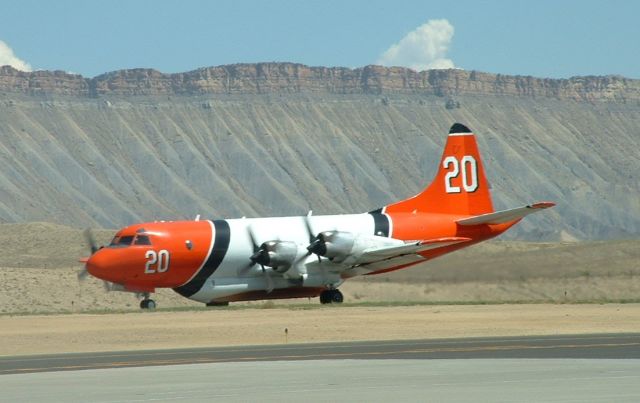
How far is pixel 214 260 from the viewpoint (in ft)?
193

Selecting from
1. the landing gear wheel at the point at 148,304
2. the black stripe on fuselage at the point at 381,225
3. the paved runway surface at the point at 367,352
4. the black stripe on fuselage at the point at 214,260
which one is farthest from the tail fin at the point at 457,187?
A: the paved runway surface at the point at 367,352

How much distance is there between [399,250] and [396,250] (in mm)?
136

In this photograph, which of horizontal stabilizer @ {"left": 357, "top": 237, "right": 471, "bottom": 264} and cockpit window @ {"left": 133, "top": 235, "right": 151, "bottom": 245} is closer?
cockpit window @ {"left": 133, "top": 235, "right": 151, "bottom": 245}

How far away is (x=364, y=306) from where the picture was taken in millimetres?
58062

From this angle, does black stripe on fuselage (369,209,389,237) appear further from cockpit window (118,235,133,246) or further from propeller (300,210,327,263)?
cockpit window (118,235,133,246)

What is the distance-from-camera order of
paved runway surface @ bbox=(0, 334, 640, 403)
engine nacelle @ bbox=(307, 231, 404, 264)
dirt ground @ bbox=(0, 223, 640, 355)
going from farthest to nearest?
engine nacelle @ bbox=(307, 231, 404, 264) → dirt ground @ bbox=(0, 223, 640, 355) → paved runway surface @ bbox=(0, 334, 640, 403)

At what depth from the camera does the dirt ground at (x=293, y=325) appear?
42.3m

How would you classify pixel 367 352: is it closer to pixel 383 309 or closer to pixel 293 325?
pixel 293 325

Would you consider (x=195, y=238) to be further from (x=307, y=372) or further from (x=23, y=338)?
(x=307, y=372)

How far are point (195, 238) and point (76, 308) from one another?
1390 centimetres

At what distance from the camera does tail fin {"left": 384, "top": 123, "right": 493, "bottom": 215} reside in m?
65.0

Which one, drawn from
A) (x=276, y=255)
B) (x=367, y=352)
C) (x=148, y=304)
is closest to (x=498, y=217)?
(x=276, y=255)

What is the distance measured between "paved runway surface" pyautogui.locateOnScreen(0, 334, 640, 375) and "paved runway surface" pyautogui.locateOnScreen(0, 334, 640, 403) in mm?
27

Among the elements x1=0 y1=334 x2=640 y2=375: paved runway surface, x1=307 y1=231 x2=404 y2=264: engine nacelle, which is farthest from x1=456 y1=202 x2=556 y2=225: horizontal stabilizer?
x1=0 y1=334 x2=640 y2=375: paved runway surface
